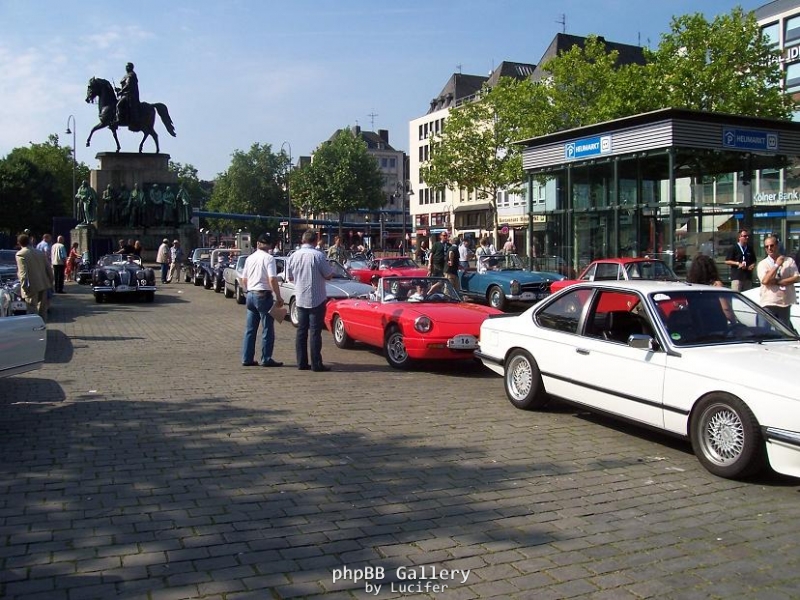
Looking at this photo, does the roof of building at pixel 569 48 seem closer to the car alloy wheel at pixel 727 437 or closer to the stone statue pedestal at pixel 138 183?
the stone statue pedestal at pixel 138 183

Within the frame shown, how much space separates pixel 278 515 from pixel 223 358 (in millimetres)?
6914

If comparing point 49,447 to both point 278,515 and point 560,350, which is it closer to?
point 278,515

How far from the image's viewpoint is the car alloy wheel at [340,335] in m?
12.4

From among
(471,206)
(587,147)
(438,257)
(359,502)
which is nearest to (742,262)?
(438,257)

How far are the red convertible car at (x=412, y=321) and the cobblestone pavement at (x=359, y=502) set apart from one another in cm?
109

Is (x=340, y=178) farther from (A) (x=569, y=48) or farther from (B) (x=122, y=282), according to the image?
(B) (x=122, y=282)

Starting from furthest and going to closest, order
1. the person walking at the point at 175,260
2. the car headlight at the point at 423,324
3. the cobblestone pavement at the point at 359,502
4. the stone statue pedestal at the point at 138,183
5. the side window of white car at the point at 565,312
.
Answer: the stone statue pedestal at the point at 138,183, the person walking at the point at 175,260, the car headlight at the point at 423,324, the side window of white car at the point at 565,312, the cobblestone pavement at the point at 359,502

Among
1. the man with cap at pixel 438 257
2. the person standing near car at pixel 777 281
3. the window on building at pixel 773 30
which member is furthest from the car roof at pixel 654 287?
the window on building at pixel 773 30

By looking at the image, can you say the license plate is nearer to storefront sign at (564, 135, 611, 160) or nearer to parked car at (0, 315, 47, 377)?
parked car at (0, 315, 47, 377)

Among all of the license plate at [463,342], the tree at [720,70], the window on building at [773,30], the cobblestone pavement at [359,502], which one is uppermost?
the window on building at [773,30]

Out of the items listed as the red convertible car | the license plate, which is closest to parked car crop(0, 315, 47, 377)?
the red convertible car

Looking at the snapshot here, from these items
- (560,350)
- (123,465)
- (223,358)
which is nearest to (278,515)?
(123,465)

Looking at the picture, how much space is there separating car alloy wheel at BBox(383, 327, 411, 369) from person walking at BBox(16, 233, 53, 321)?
6721mm

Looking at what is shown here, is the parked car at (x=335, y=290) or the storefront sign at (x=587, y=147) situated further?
the storefront sign at (x=587, y=147)
